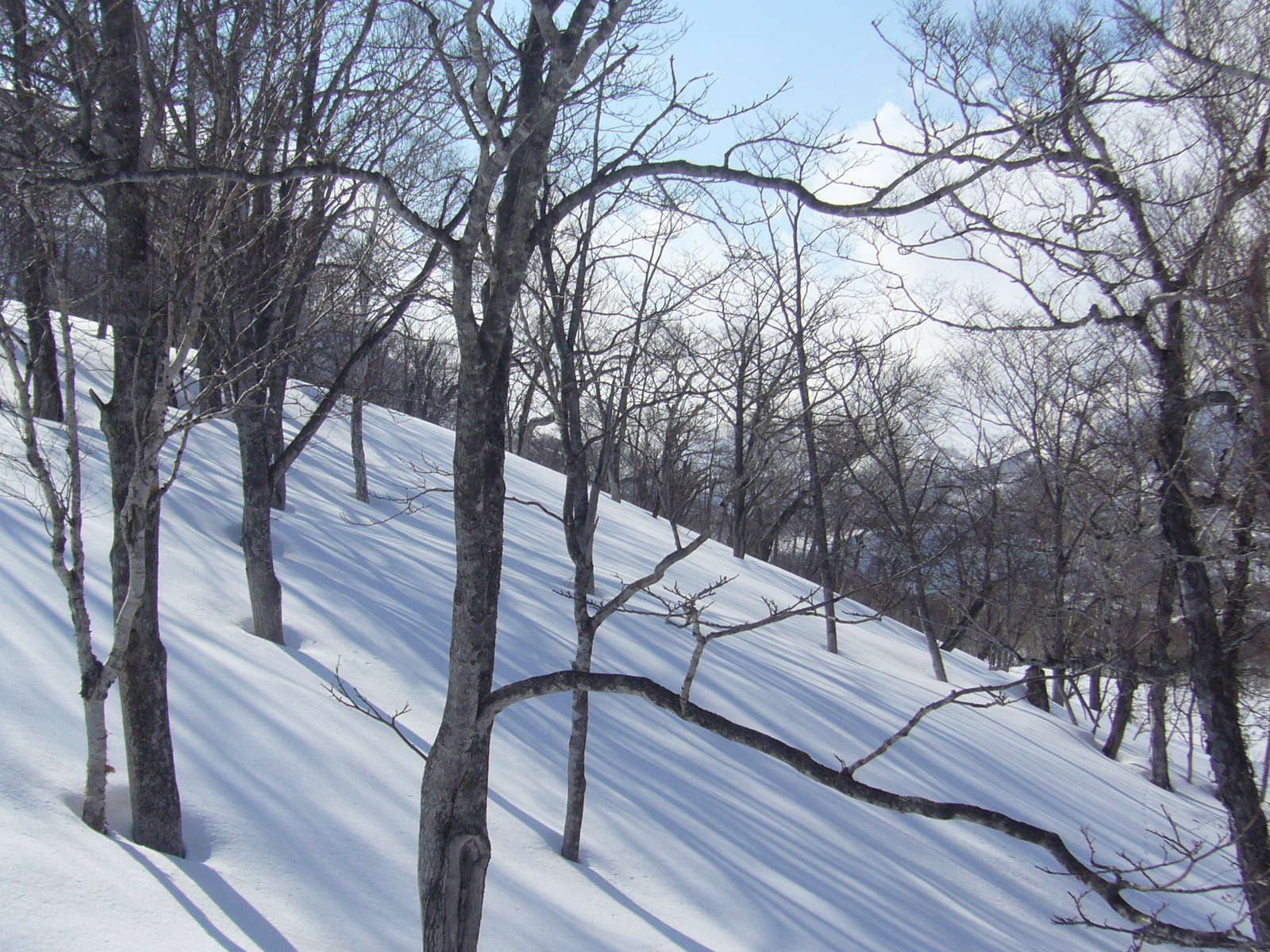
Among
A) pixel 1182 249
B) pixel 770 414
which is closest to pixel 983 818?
pixel 770 414

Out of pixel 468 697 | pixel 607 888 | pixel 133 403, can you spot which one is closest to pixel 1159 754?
pixel 607 888

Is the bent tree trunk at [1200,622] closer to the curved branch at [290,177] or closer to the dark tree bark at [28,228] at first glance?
the curved branch at [290,177]

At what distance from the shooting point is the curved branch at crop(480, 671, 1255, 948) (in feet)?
7.52

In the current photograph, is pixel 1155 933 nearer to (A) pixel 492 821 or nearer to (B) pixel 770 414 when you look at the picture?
(B) pixel 770 414

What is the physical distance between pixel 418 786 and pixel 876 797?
391cm

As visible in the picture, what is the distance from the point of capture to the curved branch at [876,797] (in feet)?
7.52

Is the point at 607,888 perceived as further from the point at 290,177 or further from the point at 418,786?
the point at 290,177

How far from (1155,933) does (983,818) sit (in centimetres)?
52

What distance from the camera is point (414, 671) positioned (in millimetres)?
7320

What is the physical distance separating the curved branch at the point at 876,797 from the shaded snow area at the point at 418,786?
2.11 meters

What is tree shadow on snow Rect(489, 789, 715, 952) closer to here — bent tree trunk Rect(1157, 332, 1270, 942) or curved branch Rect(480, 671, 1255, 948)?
curved branch Rect(480, 671, 1255, 948)

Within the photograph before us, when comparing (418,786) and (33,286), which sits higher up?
(33,286)

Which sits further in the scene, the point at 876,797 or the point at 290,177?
the point at 290,177

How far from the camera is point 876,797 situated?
248cm
